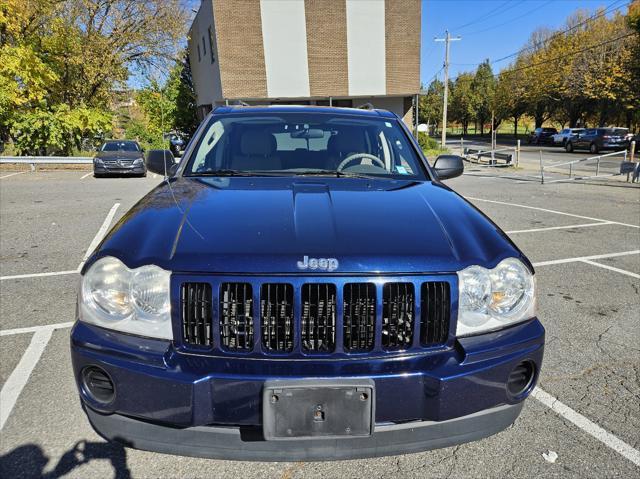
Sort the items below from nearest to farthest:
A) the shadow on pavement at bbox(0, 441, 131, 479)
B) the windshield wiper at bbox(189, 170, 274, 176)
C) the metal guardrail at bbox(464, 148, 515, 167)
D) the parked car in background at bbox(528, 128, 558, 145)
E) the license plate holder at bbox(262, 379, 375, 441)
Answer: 1. the license plate holder at bbox(262, 379, 375, 441)
2. the shadow on pavement at bbox(0, 441, 131, 479)
3. the windshield wiper at bbox(189, 170, 274, 176)
4. the metal guardrail at bbox(464, 148, 515, 167)
5. the parked car in background at bbox(528, 128, 558, 145)

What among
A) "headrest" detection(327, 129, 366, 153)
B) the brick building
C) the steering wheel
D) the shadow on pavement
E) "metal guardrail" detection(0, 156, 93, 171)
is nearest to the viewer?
the shadow on pavement

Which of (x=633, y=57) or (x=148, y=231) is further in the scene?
(x=633, y=57)

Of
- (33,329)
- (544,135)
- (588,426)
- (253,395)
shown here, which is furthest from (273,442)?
(544,135)

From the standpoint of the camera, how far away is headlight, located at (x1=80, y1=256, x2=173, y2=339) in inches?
73.9

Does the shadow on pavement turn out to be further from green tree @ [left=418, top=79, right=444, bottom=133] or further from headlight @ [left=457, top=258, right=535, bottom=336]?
green tree @ [left=418, top=79, right=444, bottom=133]

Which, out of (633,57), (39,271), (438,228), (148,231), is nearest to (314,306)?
(438,228)

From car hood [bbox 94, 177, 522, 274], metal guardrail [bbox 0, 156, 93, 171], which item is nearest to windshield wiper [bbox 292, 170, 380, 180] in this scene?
car hood [bbox 94, 177, 522, 274]

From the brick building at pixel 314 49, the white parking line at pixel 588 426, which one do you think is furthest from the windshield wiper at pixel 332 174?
the brick building at pixel 314 49

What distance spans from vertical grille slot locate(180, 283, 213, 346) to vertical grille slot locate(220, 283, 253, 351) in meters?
0.06

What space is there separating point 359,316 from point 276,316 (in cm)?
32

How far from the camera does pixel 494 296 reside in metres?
2.01

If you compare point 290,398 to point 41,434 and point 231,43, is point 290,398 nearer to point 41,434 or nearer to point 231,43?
point 41,434

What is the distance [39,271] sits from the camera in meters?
5.37

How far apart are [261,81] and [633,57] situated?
103 ft
